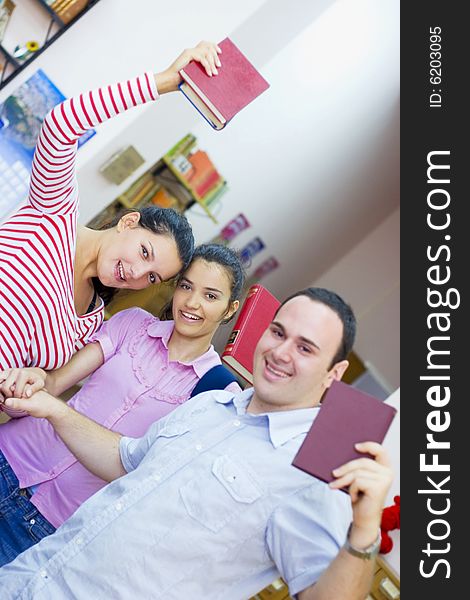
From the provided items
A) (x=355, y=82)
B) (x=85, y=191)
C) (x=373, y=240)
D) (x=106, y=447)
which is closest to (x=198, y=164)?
(x=355, y=82)

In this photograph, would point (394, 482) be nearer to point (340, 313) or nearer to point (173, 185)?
point (340, 313)

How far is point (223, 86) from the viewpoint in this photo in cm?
Answer: 196

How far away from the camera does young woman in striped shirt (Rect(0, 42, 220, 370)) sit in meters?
1.83

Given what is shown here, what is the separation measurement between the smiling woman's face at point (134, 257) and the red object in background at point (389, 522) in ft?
3.97

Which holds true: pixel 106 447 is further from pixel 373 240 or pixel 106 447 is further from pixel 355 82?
pixel 373 240

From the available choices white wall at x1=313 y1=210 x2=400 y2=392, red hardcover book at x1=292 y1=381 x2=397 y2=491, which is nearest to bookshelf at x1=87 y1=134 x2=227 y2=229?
white wall at x1=313 y1=210 x2=400 y2=392

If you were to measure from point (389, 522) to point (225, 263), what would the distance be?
1.12 meters

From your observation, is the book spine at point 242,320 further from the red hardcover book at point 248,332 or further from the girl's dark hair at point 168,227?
the girl's dark hair at point 168,227

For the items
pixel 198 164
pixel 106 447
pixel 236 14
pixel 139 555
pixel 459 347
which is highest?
pixel 198 164

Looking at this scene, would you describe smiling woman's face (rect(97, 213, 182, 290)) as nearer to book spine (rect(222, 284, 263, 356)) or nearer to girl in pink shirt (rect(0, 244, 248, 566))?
girl in pink shirt (rect(0, 244, 248, 566))

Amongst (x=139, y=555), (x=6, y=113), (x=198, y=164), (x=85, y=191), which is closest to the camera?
(x=139, y=555)

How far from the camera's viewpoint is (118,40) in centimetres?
319

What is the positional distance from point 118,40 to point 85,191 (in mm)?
669

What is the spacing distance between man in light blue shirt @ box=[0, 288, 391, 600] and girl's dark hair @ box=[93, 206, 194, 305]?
49 centimetres
